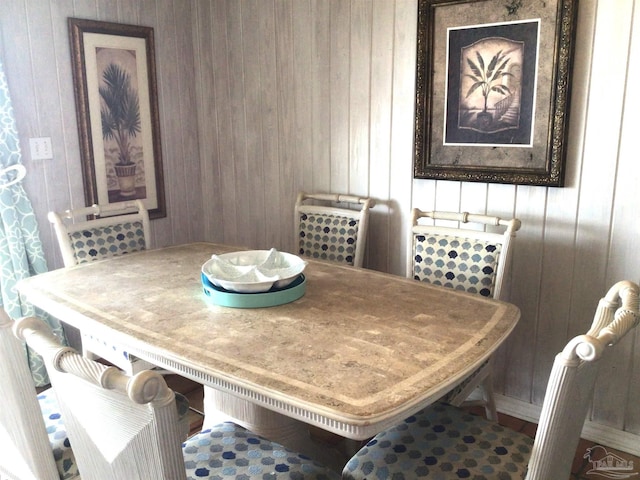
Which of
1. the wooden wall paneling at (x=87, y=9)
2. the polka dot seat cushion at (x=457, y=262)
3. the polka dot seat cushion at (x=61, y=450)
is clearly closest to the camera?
the polka dot seat cushion at (x=61, y=450)

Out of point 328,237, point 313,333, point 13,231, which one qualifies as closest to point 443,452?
point 313,333

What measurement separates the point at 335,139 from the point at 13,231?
1621 mm

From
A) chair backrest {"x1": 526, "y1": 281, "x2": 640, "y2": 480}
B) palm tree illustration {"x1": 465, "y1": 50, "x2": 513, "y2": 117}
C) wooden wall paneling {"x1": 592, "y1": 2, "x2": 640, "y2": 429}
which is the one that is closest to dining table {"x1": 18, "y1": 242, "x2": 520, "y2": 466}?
chair backrest {"x1": 526, "y1": 281, "x2": 640, "y2": 480}

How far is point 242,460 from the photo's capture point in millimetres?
1514

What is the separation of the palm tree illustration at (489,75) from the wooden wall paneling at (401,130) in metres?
0.30

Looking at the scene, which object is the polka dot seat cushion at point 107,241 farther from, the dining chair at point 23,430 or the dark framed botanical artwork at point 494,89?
the dark framed botanical artwork at point 494,89

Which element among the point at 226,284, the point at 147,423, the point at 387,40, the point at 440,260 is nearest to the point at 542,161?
the point at 440,260

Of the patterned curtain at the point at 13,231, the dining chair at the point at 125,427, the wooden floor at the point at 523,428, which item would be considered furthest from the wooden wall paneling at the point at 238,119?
the dining chair at the point at 125,427

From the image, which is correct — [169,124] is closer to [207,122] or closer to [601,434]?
[207,122]

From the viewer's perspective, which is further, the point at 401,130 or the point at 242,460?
the point at 401,130

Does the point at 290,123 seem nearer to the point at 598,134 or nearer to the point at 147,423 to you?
the point at 598,134

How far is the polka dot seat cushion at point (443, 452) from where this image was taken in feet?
4.84

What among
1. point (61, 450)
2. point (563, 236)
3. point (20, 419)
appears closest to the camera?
point (20, 419)

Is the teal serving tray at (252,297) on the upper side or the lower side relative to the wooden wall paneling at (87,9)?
lower
